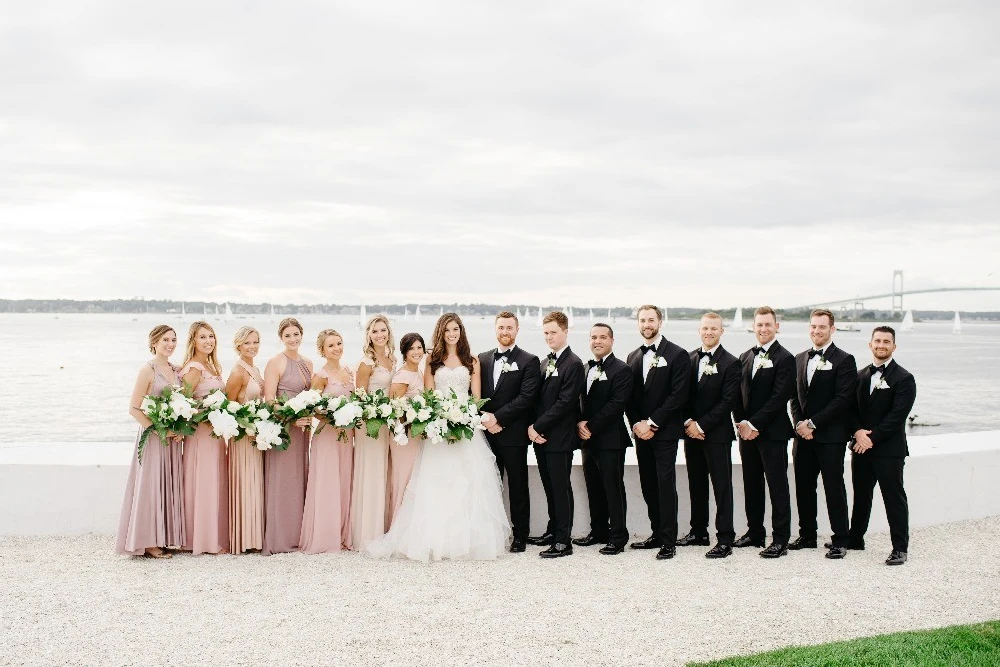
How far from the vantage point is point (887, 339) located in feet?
24.2

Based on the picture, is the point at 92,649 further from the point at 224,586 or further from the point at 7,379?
the point at 7,379

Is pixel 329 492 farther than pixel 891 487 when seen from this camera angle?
Yes

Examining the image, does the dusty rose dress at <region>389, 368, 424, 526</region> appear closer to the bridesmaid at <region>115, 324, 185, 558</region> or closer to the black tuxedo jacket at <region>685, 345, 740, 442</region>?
the bridesmaid at <region>115, 324, 185, 558</region>

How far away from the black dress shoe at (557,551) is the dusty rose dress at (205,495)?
2.88 meters

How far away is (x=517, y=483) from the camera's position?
8.13 m

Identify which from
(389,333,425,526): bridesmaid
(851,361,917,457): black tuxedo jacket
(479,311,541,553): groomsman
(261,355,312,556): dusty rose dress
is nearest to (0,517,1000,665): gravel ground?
(261,355,312,556): dusty rose dress

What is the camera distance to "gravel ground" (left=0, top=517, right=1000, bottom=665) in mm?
5402

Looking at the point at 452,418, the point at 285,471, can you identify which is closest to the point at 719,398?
the point at 452,418

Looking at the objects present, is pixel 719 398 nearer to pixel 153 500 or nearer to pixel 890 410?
pixel 890 410

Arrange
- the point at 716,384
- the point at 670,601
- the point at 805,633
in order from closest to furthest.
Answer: the point at 805,633 < the point at 670,601 < the point at 716,384

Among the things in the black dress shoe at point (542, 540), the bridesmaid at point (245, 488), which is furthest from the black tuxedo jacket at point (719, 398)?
the bridesmaid at point (245, 488)

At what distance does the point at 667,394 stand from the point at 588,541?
1.60 metres

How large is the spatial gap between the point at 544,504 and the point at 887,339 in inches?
137

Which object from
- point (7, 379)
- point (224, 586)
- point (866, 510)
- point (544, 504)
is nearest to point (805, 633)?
point (866, 510)
